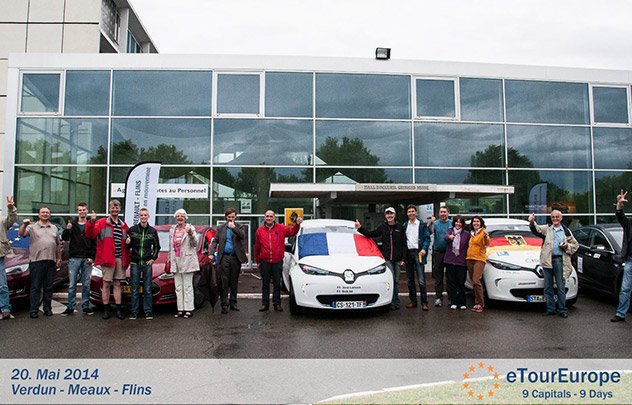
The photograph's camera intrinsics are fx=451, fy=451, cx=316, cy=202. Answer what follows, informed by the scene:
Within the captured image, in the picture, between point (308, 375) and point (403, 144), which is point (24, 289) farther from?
point (403, 144)

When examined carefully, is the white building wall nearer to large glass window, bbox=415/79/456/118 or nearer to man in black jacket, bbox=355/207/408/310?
large glass window, bbox=415/79/456/118

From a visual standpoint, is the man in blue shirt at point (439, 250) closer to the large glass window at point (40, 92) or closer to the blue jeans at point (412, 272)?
the blue jeans at point (412, 272)

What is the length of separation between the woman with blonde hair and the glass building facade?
286 inches

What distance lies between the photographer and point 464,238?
26.2 feet

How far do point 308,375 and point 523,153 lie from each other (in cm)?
1436

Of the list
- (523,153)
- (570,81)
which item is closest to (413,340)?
(523,153)

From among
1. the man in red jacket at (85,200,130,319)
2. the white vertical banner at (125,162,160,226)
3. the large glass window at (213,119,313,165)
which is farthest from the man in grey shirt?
→ the large glass window at (213,119,313,165)

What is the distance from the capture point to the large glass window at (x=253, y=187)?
594 inches

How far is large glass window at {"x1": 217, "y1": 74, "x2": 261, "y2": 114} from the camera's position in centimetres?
1553

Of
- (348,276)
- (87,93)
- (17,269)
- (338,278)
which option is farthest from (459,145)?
(17,269)

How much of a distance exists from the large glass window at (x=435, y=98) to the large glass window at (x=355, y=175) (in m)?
2.48

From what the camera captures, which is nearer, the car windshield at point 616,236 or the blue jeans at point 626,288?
the blue jeans at point 626,288

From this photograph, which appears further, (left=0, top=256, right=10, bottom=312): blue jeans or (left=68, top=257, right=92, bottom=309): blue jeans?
(left=68, top=257, right=92, bottom=309): blue jeans

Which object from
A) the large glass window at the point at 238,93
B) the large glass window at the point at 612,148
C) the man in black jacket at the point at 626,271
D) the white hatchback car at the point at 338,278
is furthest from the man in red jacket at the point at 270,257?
the large glass window at the point at 612,148
